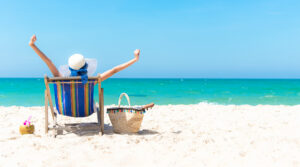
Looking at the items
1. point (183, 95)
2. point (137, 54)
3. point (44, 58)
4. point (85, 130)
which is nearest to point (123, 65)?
point (137, 54)

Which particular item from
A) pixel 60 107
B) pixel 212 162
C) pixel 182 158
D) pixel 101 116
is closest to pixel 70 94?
pixel 60 107

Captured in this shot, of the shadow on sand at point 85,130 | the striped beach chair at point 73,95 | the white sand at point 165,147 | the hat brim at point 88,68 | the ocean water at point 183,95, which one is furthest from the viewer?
the ocean water at point 183,95

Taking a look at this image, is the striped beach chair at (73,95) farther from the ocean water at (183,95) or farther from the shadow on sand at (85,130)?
the ocean water at (183,95)

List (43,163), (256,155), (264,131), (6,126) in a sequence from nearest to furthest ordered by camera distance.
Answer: (43,163)
(256,155)
(264,131)
(6,126)

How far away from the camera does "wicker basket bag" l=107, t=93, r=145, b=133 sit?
13.6ft

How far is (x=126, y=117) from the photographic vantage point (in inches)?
165

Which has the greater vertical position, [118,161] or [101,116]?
[101,116]

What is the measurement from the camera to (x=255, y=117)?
6.04m

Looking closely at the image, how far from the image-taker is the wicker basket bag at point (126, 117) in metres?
4.15

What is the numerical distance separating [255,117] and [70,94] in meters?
4.05

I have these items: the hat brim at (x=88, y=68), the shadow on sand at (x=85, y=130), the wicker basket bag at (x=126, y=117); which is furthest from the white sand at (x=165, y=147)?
the hat brim at (x=88, y=68)

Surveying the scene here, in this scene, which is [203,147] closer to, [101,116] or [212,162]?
[212,162]

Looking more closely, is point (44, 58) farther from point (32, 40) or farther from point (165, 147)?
point (165, 147)

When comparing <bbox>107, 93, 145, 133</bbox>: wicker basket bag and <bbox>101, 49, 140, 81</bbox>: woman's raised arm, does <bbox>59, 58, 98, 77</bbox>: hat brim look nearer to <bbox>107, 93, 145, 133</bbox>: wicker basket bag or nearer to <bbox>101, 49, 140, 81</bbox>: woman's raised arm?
<bbox>101, 49, 140, 81</bbox>: woman's raised arm
